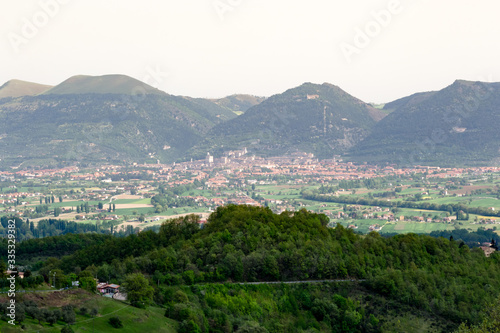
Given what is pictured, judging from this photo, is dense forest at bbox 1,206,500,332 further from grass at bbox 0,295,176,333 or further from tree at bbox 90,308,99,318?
tree at bbox 90,308,99,318

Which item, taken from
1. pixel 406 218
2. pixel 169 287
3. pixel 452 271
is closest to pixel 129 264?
A: pixel 169 287

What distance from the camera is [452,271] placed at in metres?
59.2

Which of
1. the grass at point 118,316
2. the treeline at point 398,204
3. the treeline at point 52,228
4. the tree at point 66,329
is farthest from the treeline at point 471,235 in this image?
the tree at point 66,329

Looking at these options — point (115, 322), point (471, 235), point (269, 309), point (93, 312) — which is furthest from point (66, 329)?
point (471, 235)

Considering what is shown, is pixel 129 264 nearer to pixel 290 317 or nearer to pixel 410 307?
pixel 290 317

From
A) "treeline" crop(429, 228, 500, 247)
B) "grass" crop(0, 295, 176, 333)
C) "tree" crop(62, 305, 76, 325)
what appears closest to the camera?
"grass" crop(0, 295, 176, 333)

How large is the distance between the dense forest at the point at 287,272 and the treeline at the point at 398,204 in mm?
68891

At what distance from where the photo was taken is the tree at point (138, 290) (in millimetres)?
42438

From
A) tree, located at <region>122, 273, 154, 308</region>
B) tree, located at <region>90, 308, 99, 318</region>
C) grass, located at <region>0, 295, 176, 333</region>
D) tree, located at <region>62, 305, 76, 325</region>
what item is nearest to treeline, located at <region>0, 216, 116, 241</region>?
tree, located at <region>122, 273, 154, 308</region>

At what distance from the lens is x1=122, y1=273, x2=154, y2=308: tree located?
139 feet

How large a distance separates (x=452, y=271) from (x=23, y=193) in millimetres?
138113

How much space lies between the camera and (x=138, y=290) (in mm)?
43188

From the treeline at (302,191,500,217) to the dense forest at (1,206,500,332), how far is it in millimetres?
68891

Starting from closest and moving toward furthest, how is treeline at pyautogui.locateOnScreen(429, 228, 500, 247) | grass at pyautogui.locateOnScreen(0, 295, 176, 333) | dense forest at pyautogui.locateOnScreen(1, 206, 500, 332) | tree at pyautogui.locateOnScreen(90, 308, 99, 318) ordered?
grass at pyautogui.locateOnScreen(0, 295, 176, 333) < tree at pyautogui.locateOnScreen(90, 308, 99, 318) < dense forest at pyautogui.locateOnScreen(1, 206, 500, 332) < treeline at pyautogui.locateOnScreen(429, 228, 500, 247)
